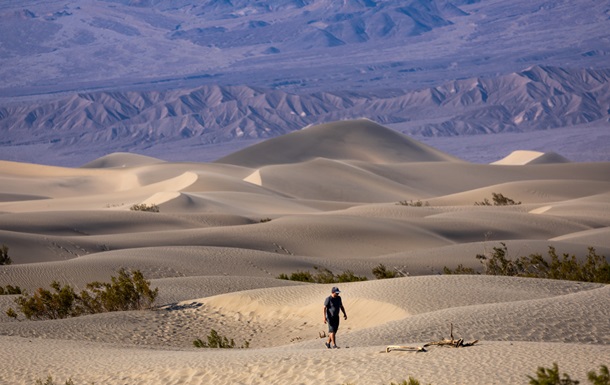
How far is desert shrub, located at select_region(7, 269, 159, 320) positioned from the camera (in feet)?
63.3

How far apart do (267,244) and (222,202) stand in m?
16.4

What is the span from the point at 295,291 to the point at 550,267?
352 inches

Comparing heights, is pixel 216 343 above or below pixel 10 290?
below

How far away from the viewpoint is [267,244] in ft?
107

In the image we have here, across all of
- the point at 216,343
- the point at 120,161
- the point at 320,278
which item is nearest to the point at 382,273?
the point at 320,278

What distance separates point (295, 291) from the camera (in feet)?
66.9

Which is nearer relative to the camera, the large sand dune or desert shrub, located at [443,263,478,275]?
the large sand dune

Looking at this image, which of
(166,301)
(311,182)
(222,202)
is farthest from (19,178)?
(166,301)

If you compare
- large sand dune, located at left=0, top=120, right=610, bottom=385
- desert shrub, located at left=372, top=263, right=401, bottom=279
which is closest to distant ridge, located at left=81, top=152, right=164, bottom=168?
large sand dune, located at left=0, top=120, right=610, bottom=385

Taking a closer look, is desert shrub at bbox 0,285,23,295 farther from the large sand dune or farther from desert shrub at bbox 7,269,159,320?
desert shrub at bbox 7,269,159,320

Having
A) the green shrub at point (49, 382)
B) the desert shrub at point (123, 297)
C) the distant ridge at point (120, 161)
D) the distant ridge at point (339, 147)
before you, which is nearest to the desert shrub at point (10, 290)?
the desert shrub at point (123, 297)

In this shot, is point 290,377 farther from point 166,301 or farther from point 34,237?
point 34,237

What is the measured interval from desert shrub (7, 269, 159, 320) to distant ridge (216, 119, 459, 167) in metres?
64.7

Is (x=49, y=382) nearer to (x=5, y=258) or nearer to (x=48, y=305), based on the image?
(x=48, y=305)
